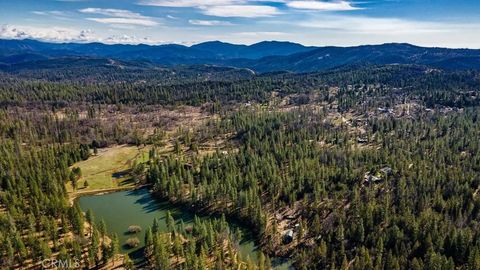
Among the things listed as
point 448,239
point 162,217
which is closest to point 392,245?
point 448,239

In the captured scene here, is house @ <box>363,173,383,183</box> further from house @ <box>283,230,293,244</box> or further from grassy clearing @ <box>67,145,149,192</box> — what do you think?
grassy clearing @ <box>67,145,149,192</box>

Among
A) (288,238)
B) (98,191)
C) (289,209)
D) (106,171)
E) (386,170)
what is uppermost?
(386,170)

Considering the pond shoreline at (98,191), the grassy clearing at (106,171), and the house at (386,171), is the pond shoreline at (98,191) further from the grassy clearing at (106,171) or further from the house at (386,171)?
the house at (386,171)

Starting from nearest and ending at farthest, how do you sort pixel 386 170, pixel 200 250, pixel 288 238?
pixel 200 250, pixel 288 238, pixel 386 170

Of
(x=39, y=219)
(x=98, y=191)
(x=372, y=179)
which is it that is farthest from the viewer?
(x=98, y=191)

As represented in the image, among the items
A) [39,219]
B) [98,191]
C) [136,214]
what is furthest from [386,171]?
[39,219]

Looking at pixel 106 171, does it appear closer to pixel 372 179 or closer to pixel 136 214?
pixel 136 214
